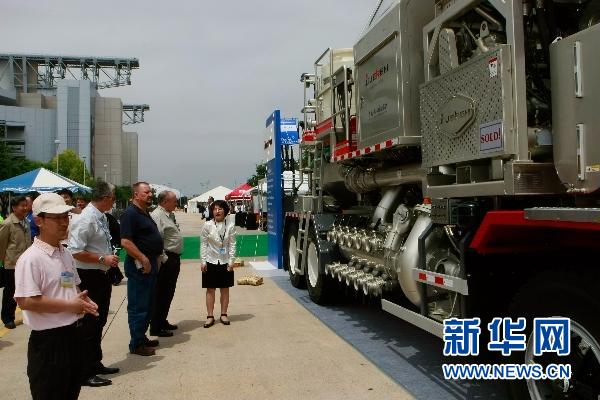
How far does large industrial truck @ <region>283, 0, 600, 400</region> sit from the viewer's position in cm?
302

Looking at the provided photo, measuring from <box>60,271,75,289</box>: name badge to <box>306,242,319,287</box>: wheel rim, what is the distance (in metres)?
5.01

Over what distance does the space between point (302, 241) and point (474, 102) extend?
5.25 m

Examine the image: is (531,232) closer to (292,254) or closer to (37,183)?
(292,254)

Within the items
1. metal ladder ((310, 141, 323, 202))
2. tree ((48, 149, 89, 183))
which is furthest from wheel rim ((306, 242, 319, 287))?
tree ((48, 149, 89, 183))

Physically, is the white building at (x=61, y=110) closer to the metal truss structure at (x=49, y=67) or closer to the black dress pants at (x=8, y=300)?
the metal truss structure at (x=49, y=67)

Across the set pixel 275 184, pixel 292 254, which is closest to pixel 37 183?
pixel 275 184

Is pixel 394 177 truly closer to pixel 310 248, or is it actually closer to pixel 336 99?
pixel 336 99

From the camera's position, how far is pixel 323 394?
4.52 meters

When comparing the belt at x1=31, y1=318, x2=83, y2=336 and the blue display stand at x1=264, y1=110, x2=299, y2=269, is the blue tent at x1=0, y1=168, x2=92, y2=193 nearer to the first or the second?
the blue display stand at x1=264, y1=110, x2=299, y2=269

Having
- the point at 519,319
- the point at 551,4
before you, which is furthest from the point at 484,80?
the point at 519,319

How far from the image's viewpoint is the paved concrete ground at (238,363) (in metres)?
4.64

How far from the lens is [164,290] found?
22.7ft

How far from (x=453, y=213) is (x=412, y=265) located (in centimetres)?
84

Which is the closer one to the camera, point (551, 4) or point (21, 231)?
point (551, 4)
